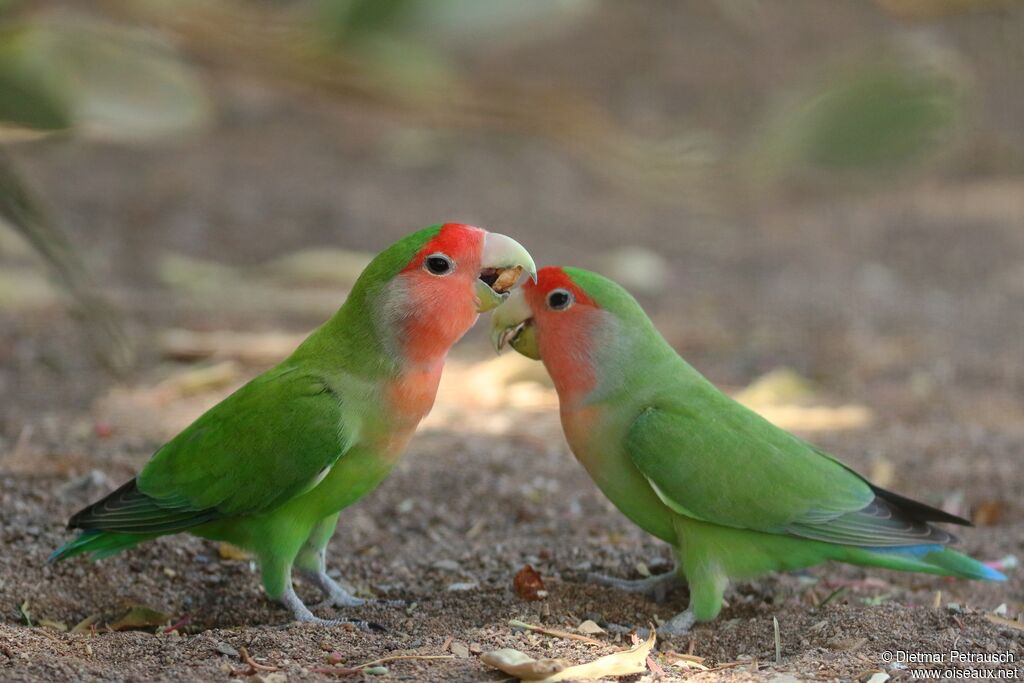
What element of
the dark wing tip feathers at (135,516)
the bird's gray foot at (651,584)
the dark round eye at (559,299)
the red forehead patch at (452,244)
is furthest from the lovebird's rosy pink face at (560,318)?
the dark wing tip feathers at (135,516)

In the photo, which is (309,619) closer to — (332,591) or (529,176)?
(332,591)

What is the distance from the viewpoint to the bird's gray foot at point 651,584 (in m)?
3.31

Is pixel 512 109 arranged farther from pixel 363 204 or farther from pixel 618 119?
pixel 618 119

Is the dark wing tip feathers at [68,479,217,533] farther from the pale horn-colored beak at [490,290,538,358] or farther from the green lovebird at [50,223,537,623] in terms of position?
the pale horn-colored beak at [490,290,538,358]

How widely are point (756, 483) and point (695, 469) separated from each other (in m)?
0.18

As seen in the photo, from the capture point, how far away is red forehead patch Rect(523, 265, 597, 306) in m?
3.25

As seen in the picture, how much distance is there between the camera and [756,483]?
3.08 m

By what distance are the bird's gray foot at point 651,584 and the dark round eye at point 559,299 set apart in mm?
783

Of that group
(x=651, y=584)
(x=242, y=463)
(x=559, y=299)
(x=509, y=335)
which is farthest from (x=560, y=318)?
(x=242, y=463)

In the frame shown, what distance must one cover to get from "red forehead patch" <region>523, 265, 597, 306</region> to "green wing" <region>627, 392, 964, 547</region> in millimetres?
369

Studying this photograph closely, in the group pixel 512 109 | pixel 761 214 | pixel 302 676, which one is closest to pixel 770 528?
pixel 302 676

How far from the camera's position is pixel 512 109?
4645 mm

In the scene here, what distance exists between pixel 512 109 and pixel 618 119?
250 inches

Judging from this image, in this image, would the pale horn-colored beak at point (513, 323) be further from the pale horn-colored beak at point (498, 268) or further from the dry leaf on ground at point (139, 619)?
the dry leaf on ground at point (139, 619)
